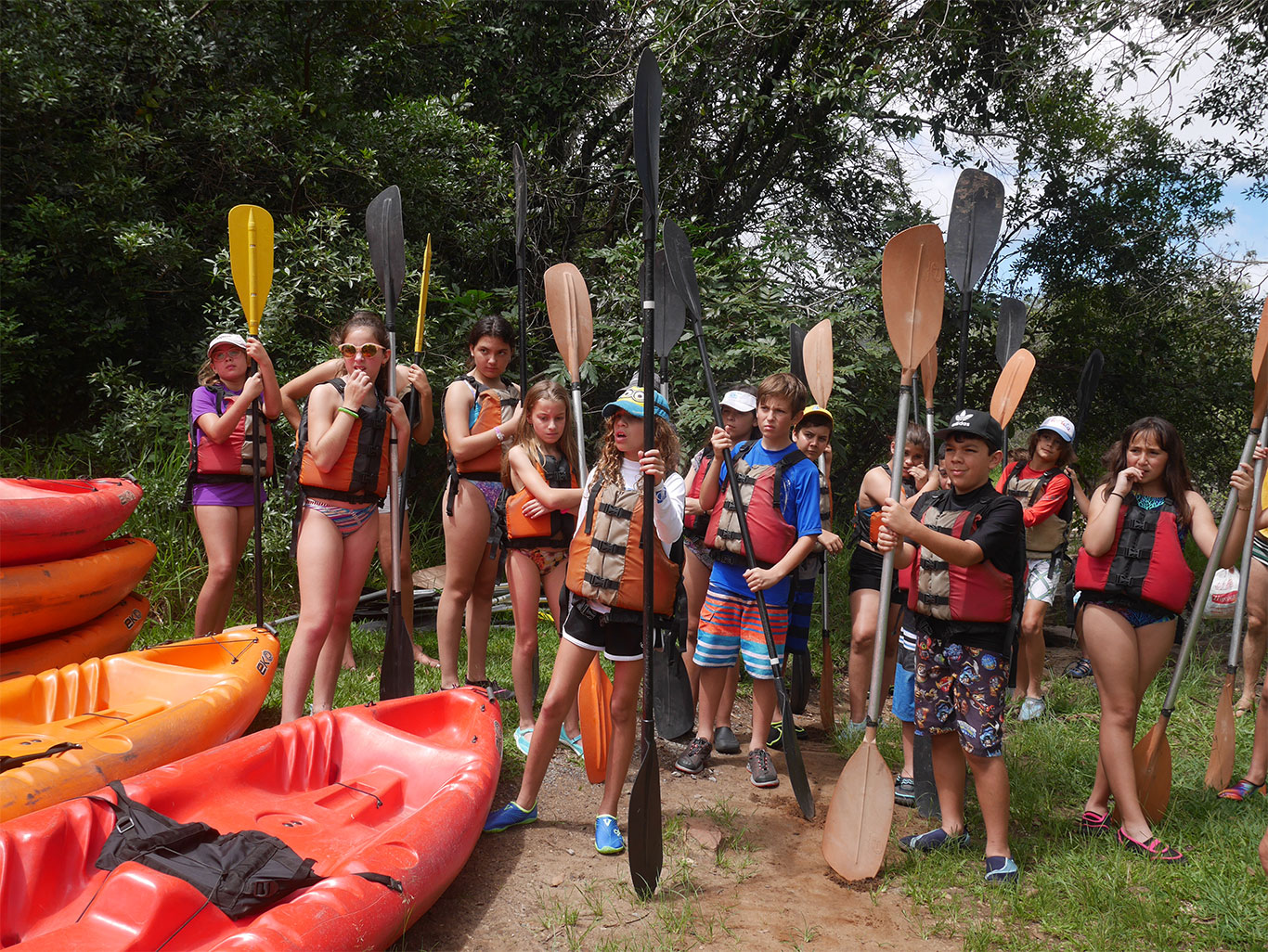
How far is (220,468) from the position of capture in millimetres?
4102

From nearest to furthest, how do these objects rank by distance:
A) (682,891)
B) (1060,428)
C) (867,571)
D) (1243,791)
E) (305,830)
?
(305,830), (682,891), (1243,791), (867,571), (1060,428)

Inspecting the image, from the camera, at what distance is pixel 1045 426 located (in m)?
4.95

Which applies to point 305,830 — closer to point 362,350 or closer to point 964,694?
point 362,350

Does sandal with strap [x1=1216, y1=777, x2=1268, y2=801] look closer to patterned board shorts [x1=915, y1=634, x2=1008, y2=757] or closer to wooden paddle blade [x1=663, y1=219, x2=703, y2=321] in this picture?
patterned board shorts [x1=915, y1=634, x2=1008, y2=757]

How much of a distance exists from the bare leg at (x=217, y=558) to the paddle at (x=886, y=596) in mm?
2957

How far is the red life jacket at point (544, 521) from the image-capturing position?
348cm

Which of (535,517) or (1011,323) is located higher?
(1011,323)

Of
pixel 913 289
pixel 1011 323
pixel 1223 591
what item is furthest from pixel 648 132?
pixel 1011 323

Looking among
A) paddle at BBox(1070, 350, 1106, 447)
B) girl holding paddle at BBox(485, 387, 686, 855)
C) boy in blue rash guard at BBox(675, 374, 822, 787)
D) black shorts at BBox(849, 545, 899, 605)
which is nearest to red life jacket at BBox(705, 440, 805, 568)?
boy in blue rash guard at BBox(675, 374, 822, 787)

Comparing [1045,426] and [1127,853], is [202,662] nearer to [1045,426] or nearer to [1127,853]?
[1127,853]

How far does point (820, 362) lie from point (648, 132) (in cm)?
208

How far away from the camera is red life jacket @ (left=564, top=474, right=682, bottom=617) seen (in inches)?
113

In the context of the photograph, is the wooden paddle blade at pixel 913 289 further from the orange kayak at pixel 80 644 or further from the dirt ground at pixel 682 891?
the orange kayak at pixel 80 644

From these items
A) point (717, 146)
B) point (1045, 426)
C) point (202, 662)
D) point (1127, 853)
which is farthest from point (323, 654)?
point (717, 146)
